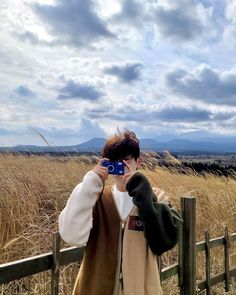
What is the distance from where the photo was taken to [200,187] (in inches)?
268

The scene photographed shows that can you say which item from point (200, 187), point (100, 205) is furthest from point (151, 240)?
point (200, 187)

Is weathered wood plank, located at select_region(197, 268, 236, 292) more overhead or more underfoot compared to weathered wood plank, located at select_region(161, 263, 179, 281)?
more underfoot

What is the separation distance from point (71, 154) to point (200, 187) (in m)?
2.10

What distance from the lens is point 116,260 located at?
7.41 ft

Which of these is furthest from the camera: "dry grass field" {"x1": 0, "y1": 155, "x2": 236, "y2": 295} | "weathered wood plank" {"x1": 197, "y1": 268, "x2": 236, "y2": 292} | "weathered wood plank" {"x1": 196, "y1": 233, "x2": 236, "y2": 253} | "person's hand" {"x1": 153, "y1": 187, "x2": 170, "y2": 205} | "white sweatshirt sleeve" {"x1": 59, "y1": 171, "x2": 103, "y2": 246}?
"weathered wood plank" {"x1": 197, "y1": 268, "x2": 236, "y2": 292}

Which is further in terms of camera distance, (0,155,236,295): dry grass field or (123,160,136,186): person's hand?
(0,155,236,295): dry grass field

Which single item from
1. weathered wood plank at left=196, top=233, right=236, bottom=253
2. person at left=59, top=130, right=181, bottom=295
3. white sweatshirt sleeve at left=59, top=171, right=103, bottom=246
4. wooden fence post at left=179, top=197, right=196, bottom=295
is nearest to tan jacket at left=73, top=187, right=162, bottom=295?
person at left=59, top=130, right=181, bottom=295

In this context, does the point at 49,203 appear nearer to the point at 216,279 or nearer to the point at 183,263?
the point at 183,263

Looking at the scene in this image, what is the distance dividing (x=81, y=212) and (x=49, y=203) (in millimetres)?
2584

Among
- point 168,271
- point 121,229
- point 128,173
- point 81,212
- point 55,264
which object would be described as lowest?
point 168,271

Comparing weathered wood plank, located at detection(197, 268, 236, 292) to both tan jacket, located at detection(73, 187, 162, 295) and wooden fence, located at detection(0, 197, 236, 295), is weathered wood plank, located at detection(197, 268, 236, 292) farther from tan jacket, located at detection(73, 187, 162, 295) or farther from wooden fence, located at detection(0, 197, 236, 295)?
tan jacket, located at detection(73, 187, 162, 295)

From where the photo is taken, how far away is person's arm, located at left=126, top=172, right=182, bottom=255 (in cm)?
217

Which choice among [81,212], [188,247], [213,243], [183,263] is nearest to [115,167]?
[81,212]

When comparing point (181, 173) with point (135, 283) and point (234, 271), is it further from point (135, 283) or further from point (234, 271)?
point (135, 283)
